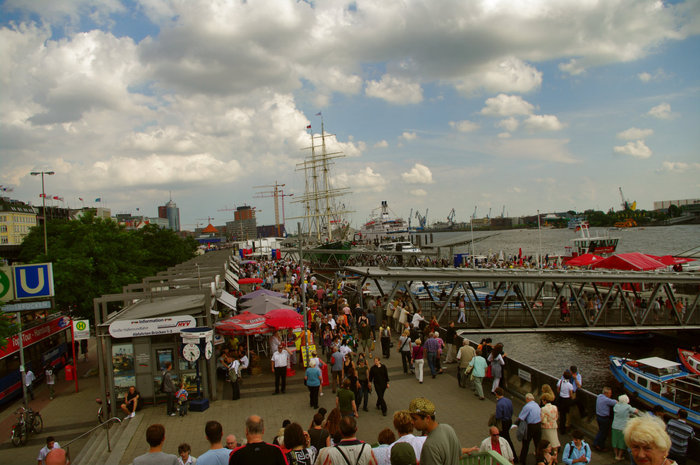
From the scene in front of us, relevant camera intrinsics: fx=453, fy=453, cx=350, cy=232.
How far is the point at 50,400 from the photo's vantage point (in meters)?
16.6

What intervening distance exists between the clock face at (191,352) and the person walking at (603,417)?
9.54 metres

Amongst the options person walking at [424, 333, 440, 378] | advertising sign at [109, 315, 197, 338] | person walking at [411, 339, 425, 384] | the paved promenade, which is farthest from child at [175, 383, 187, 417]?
person walking at [424, 333, 440, 378]

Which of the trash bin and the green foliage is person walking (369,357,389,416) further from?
the green foliage

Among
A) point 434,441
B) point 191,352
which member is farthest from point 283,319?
point 434,441

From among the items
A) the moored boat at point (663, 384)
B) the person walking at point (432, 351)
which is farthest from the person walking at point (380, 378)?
the moored boat at point (663, 384)

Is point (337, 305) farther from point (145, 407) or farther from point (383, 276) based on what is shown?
point (145, 407)

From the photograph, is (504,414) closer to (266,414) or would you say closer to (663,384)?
(266,414)

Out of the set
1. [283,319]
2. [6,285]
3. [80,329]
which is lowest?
[80,329]

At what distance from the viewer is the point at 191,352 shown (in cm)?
1196

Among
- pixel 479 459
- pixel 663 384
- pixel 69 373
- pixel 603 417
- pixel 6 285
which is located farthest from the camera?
pixel 69 373

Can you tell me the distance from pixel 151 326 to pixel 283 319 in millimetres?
4309

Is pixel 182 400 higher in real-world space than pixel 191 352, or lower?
lower

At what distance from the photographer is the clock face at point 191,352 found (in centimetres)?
1191

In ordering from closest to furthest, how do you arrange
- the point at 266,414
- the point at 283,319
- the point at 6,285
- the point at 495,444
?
the point at 495,444, the point at 266,414, the point at 283,319, the point at 6,285
